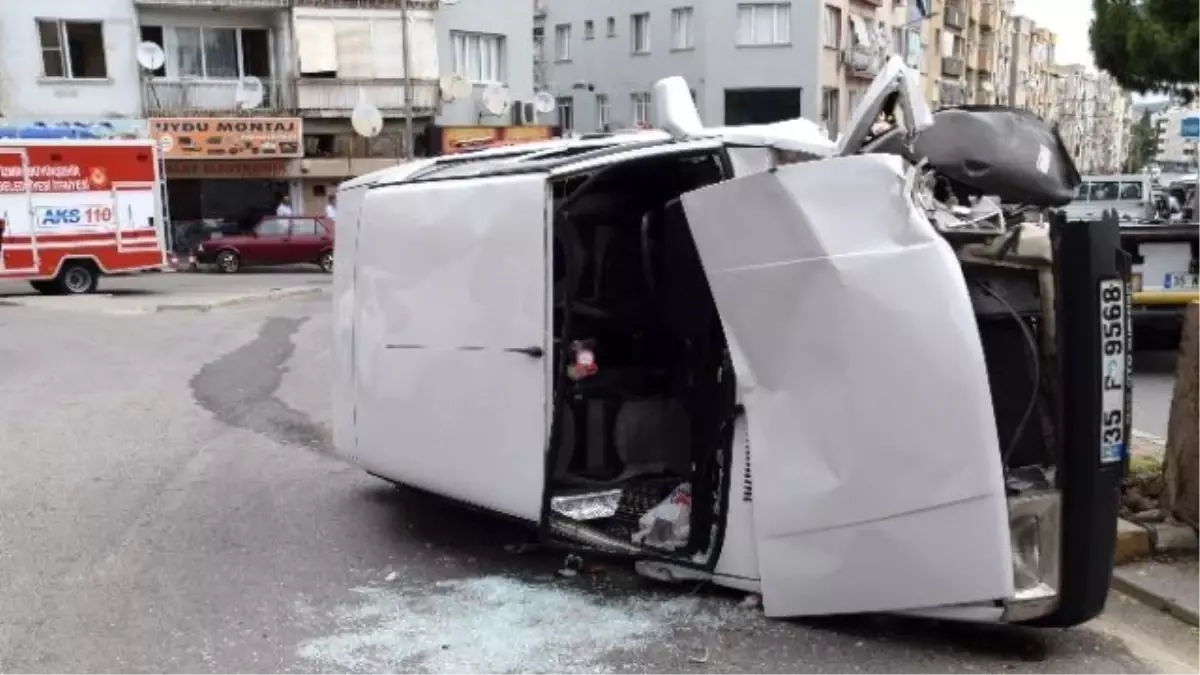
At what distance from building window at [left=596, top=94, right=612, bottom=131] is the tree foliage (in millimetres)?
25263

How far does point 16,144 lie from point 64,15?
39.5 feet

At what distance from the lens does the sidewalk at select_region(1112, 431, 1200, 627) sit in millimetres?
5012

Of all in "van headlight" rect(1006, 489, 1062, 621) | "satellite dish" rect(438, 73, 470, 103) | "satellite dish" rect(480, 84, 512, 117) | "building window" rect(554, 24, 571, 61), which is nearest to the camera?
"van headlight" rect(1006, 489, 1062, 621)

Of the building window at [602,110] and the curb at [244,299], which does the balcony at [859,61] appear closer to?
the building window at [602,110]

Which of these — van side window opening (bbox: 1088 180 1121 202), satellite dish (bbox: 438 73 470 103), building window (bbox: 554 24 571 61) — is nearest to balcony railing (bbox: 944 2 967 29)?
building window (bbox: 554 24 571 61)

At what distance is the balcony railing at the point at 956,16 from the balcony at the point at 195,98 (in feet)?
139

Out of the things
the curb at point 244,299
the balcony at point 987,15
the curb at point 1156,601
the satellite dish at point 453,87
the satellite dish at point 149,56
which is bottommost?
the curb at point 1156,601

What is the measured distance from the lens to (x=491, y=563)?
220 inches

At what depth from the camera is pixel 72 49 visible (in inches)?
1153

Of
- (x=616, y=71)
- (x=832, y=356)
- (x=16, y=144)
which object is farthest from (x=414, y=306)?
(x=616, y=71)

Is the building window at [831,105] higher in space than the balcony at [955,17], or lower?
lower

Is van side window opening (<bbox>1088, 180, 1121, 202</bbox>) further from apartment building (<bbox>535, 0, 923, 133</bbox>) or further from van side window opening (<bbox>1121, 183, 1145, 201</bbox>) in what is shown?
apartment building (<bbox>535, 0, 923, 133</bbox>)

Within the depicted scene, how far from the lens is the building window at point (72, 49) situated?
2886 centimetres

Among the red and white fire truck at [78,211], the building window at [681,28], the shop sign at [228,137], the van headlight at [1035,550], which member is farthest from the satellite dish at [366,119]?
the van headlight at [1035,550]
